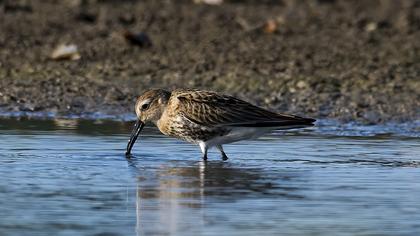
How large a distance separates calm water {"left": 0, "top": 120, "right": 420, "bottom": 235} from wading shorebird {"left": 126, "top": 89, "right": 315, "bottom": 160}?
21 cm

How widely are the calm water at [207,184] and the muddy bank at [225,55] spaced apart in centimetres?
154

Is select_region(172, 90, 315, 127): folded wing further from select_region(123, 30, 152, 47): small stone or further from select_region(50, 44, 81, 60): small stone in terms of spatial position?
select_region(123, 30, 152, 47): small stone

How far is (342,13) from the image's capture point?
20781 millimetres

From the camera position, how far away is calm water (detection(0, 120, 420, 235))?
8227mm

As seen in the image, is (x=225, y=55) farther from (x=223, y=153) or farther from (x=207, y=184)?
(x=207, y=184)

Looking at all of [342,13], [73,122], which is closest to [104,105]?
[73,122]

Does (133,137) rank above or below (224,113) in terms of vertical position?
below

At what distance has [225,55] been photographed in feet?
57.9

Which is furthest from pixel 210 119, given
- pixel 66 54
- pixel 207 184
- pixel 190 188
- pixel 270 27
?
pixel 270 27

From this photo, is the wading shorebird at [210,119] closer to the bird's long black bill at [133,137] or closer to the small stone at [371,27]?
the bird's long black bill at [133,137]

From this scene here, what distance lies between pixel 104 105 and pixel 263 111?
12.6ft

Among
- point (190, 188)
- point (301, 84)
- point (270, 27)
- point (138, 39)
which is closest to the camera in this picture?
point (190, 188)

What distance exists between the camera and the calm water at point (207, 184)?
8227 mm

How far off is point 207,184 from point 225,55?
779 cm
